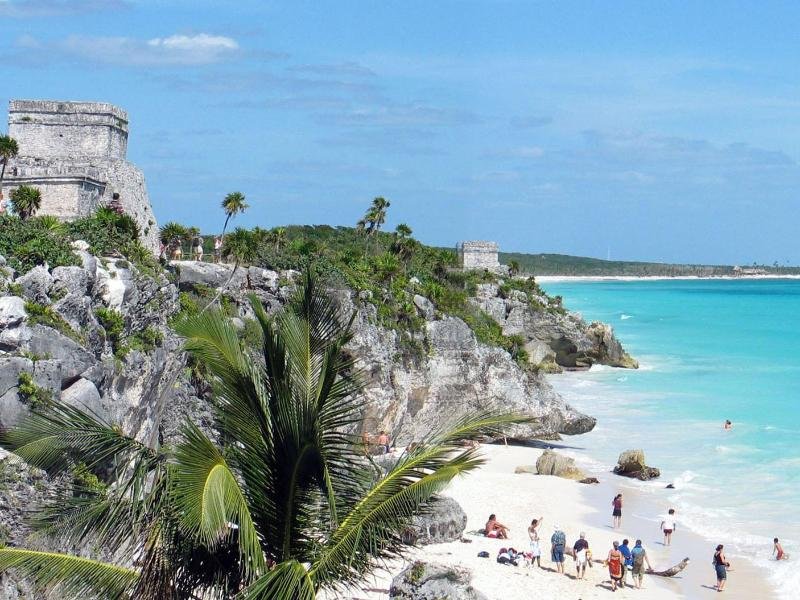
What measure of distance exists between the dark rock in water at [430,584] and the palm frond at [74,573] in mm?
5257

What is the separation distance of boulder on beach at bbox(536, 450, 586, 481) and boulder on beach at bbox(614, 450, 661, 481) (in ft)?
4.29

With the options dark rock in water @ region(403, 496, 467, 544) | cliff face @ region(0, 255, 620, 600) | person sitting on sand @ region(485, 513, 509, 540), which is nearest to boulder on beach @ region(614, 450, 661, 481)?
cliff face @ region(0, 255, 620, 600)

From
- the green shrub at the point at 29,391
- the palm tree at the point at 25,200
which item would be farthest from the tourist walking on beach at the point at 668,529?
the palm tree at the point at 25,200

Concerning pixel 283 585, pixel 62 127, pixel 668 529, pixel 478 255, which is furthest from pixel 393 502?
pixel 478 255

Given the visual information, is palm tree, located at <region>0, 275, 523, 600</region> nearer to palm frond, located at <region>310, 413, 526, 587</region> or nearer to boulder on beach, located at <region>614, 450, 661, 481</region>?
palm frond, located at <region>310, 413, 526, 587</region>

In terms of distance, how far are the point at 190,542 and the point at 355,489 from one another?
135cm

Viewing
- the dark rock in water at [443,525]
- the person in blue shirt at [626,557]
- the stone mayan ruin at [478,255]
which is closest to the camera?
the person in blue shirt at [626,557]

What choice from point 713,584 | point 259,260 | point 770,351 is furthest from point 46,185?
point 770,351

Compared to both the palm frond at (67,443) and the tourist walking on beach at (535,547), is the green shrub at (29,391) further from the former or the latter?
the tourist walking on beach at (535,547)

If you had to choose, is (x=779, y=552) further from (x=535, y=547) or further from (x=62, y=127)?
(x=62, y=127)

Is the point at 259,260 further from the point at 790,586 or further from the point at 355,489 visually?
the point at 355,489

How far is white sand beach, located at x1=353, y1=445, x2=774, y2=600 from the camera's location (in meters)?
17.5

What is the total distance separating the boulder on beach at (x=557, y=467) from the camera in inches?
1045

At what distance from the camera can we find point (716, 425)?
36.7 meters
